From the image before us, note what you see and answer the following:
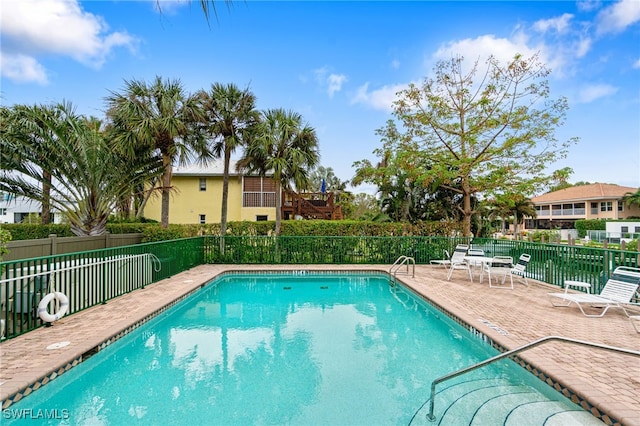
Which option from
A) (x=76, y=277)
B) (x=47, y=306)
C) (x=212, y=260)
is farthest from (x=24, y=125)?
(x=47, y=306)

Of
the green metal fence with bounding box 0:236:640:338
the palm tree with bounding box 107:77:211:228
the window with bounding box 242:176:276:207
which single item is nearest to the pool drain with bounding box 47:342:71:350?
the green metal fence with bounding box 0:236:640:338

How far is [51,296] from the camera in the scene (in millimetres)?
5562

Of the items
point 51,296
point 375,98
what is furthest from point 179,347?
point 375,98

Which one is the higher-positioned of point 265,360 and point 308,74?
point 308,74

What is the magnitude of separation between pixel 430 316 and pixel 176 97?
475 inches

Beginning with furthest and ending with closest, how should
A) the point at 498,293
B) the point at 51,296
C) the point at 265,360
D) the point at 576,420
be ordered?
the point at 498,293, the point at 51,296, the point at 265,360, the point at 576,420

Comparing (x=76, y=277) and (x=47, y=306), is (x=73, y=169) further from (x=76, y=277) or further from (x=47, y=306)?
(x=47, y=306)

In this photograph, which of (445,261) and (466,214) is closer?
(445,261)

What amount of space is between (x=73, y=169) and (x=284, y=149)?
792 centimetres

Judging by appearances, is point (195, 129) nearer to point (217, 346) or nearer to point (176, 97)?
point (176, 97)

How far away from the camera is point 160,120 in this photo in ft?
42.3

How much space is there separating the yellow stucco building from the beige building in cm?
2851

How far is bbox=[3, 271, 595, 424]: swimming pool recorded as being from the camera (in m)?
3.61

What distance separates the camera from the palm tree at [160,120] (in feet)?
41.2
